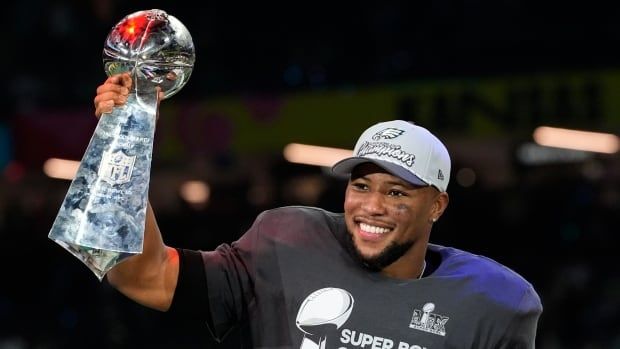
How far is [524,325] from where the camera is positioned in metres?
3.54

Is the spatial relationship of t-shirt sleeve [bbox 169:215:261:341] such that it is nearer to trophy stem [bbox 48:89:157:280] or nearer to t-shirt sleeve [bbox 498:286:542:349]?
trophy stem [bbox 48:89:157:280]

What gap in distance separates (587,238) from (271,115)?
274 centimetres

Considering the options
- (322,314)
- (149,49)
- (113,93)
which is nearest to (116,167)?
(113,93)

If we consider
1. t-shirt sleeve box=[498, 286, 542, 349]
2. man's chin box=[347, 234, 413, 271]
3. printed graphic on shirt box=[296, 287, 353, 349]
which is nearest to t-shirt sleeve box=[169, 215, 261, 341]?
printed graphic on shirt box=[296, 287, 353, 349]

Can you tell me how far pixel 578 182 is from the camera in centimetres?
1096

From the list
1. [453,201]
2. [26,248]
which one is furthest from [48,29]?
[453,201]

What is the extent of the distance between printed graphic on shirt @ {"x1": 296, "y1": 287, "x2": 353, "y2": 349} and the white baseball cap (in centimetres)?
35

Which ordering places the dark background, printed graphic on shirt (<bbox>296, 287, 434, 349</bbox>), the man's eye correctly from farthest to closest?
the dark background
the man's eye
printed graphic on shirt (<bbox>296, 287, 434, 349</bbox>)

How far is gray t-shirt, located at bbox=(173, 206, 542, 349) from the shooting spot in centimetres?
351

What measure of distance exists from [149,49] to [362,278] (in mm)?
864

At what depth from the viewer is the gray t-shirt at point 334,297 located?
3.51 meters

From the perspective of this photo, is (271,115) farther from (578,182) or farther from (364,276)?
(364,276)

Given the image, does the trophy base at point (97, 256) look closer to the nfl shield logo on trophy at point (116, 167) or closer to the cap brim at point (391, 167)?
the nfl shield logo on trophy at point (116, 167)

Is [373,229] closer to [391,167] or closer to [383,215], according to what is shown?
[383,215]
